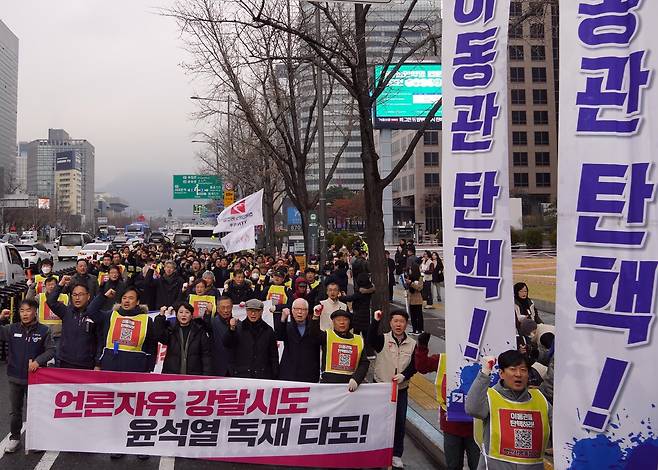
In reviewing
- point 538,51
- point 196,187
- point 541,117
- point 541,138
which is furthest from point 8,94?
point 538,51

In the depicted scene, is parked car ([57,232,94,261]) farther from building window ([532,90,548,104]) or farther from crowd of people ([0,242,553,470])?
building window ([532,90,548,104])

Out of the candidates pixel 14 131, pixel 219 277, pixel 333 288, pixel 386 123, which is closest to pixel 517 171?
pixel 386 123

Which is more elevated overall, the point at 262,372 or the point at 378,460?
the point at 262,372

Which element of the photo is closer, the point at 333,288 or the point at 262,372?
the point at 262,372

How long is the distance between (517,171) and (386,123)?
48490mm

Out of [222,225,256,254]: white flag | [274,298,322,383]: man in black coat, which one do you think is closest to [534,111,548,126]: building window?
[222,225,256,254]: white flag

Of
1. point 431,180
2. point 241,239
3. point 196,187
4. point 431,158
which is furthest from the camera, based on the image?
point 431,180

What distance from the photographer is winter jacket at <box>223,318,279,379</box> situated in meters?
5.98

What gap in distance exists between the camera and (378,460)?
552 cm

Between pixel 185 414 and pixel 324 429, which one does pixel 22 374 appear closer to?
pixel 185 414

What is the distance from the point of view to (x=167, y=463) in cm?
564

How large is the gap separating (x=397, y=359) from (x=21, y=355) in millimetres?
3994

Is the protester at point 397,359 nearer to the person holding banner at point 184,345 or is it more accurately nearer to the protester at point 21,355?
the person holding banner at point 184,345

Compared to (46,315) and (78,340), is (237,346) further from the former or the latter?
(46,315)
